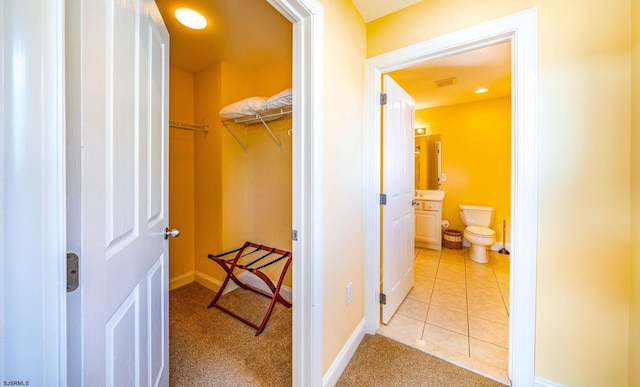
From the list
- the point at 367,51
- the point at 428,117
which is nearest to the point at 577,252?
the point at 367,51

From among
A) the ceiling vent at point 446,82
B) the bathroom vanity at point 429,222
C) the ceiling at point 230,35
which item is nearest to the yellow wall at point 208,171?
the ceiling at point 230,35

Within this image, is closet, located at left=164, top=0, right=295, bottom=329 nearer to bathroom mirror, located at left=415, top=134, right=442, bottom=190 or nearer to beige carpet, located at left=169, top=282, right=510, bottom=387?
beige carpet, located at left=169, top=282, right=510, bottom=387

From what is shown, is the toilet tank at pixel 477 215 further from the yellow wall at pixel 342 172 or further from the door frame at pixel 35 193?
the door frame at pixel 35 193

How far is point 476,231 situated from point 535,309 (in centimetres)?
217

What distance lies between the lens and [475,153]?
365 cm

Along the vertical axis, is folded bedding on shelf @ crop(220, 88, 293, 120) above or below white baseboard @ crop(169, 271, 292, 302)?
above

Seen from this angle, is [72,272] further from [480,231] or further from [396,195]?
[480,231]

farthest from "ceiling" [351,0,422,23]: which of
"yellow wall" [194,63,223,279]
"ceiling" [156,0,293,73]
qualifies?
"yellow wall" [194,63,223,279]

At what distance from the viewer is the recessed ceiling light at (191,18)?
1.56m

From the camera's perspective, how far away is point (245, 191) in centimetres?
247

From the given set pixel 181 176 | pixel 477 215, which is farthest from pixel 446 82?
pixel 181 176

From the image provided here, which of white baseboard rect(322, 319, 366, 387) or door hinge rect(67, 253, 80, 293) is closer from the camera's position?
door hinge rect(67, 253, 80, 293)

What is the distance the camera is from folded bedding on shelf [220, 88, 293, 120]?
1751mm

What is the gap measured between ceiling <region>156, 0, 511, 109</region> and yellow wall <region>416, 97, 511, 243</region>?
50 cm
